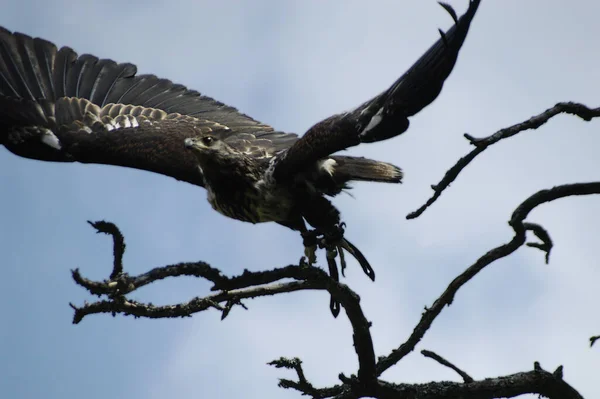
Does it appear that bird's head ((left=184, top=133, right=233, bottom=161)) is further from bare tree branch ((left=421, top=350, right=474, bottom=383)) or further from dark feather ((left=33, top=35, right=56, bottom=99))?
dark feather ((left=33, top=35, right=56, bottom=99))

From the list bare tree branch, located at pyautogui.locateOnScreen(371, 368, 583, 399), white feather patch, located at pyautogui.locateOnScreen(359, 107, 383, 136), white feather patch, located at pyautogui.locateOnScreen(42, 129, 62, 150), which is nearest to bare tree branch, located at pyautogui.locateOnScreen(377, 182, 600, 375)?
bare tree branch, located at pyautogui.locateOnScreen(371, 368, 583, 399)

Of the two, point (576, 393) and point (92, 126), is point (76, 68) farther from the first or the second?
point (576, 393)

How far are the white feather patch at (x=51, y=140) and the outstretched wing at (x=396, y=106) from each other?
3.07 meters

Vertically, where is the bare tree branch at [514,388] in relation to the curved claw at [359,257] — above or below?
below

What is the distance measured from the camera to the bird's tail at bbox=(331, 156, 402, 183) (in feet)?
19.2

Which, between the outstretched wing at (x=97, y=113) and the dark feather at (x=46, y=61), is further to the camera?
the dark feather at (x=46, y=61)

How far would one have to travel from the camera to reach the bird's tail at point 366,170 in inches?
230

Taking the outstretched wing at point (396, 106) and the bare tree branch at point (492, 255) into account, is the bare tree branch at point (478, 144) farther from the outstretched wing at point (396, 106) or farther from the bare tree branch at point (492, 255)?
the outstretched wing at point (396, 106)

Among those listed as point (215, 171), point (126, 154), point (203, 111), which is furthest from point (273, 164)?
point (203, 111)

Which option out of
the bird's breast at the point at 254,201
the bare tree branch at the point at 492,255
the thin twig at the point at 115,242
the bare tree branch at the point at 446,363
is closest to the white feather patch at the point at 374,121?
the bare tree branch at the point at 492,255

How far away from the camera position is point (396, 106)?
4852 mm

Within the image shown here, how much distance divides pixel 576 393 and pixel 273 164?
281 centimetres

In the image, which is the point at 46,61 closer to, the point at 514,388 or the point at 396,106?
the point at 396,106

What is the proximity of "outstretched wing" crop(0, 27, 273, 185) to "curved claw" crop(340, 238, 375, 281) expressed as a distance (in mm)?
1500
